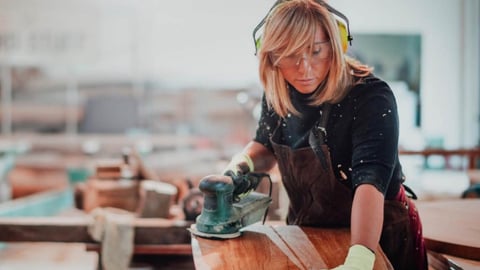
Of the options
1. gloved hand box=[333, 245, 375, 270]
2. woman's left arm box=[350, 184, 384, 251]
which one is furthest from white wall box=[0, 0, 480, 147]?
gloved hand box=[333, 245, 375, 270]

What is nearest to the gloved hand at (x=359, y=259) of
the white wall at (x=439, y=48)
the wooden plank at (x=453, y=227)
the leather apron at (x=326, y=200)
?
the leather apron at (x=326, y=200)

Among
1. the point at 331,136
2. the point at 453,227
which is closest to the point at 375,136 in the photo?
the point at 331,136

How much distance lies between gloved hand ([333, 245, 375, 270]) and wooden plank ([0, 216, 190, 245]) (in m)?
1.61

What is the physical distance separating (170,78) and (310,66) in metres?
5.55

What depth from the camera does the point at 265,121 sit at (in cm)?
209

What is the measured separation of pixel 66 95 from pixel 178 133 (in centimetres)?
148

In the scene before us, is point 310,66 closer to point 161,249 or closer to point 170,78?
point 161,249

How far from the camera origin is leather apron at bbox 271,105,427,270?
6.11 ft

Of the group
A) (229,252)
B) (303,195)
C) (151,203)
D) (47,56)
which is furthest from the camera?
(47,56)

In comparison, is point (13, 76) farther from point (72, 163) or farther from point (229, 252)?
point (229, 252)

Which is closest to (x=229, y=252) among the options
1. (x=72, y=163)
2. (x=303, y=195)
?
(x=303, y=195)

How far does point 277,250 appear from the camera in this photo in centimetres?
169

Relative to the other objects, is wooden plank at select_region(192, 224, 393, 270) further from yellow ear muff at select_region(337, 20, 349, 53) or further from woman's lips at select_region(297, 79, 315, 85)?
yellow ear muff at select_region(337, 20, 349, 53)

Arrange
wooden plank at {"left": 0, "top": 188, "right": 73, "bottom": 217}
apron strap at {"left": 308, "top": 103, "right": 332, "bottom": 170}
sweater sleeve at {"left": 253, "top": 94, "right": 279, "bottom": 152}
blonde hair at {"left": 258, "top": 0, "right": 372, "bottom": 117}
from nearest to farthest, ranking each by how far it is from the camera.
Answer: blonde hair at {"left": 258, "top": 0, "right": 372, "bottom": 117} → apron strap at {"left": 308, "top": 103, "right": 332, "bottom": 170} → sweater sleeve at {"left": 253, "top": 94, "right": 279, "bottom": 152} → wooden plank at {"left": 0, "top": 188, "right": 73, "bottom": 217}
